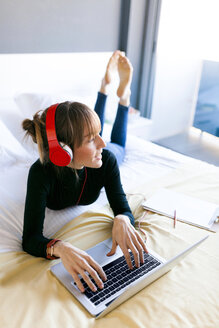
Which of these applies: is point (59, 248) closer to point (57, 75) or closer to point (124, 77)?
point (124, 77)

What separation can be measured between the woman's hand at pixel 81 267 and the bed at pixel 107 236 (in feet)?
0.19

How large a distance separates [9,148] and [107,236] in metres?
0.72

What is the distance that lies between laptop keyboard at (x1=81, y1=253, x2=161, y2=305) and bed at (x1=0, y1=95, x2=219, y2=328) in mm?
43

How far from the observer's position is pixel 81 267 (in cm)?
87

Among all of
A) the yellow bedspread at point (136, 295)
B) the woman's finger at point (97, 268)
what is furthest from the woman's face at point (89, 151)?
the woman's finger at point (97, 268)

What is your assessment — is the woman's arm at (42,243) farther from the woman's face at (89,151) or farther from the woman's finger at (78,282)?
the woman's face at (89,151)

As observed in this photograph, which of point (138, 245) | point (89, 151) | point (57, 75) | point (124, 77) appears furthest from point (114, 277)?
point (57, 75)

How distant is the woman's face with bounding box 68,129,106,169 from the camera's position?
1081 mm

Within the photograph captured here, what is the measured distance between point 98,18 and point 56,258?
204 centimetres

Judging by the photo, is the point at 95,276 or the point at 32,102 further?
the point at 32,102

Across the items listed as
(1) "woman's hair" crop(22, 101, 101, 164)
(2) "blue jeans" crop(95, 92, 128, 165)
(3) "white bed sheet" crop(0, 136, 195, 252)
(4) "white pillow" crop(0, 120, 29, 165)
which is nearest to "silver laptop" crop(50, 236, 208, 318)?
(3) "white bed sheet" crop(0, 136, 195, 252)

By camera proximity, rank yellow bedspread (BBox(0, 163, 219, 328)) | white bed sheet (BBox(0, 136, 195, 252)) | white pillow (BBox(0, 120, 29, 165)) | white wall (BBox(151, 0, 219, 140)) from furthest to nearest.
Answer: white wall (BBox(151, 0, 219, 140)), white pillow (BBox(0, 120, 29, 165)), white bed sheet (BBox(0, 136, 195, 252)), yellow bedspread (BBox(0, 163, 219, 328))

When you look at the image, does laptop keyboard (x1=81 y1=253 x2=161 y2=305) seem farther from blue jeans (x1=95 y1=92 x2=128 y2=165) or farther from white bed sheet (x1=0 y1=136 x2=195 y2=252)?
blue jeans (x1=95 y1=92 x2=128 y2=165)

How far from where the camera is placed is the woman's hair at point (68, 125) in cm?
103
